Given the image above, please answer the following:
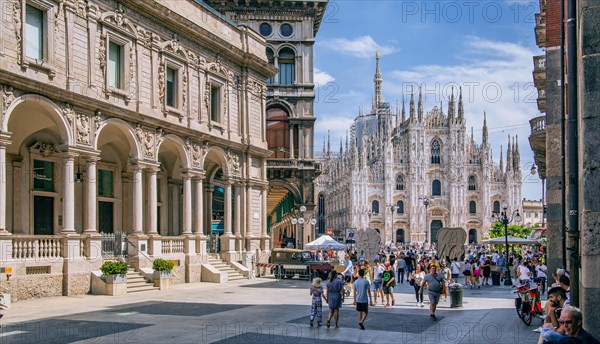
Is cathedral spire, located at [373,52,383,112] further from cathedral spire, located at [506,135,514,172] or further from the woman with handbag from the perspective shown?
the woman with handbag

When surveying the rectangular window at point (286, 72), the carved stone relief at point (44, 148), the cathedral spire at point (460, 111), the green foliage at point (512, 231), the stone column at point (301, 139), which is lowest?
the green foliage at point (512, 231)

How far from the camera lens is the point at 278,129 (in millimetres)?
53000

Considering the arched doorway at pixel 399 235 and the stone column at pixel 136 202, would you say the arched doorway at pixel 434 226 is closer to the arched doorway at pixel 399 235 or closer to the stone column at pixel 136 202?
the arched doorway at pixel 399 235

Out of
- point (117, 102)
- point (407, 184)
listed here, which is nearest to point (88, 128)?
point (117, 102)

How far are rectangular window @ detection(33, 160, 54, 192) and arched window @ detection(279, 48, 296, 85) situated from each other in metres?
28.5

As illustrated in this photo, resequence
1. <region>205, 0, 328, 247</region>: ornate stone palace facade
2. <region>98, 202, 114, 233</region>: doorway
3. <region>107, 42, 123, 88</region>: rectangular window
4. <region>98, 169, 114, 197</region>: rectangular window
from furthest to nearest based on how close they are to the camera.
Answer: <region>205, 0, 328, 247</region>: ornate stone palace facade → <region>98, 169, 114, 197</region>: rectangular window → <region>98, 202, 114, 233</region>: doorway → <region>107, 42, 123, 88</region>: rectangular window

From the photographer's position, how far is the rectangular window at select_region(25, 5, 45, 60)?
72.4 ft

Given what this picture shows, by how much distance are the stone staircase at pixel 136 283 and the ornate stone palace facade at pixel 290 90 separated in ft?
84.8

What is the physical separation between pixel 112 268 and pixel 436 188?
102 meters

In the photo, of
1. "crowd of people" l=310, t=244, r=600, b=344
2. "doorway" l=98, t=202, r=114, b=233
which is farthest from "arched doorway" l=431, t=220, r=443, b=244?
"doorway" l=98, t=202, r=114, b=233

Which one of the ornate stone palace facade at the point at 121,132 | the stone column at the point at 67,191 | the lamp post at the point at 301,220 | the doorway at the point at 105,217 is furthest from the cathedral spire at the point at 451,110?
the stone column at the point at 67,191

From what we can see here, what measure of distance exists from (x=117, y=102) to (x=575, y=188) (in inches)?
764

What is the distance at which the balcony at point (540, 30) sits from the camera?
28125 mm

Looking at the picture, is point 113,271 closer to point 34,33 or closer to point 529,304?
point 34,33
